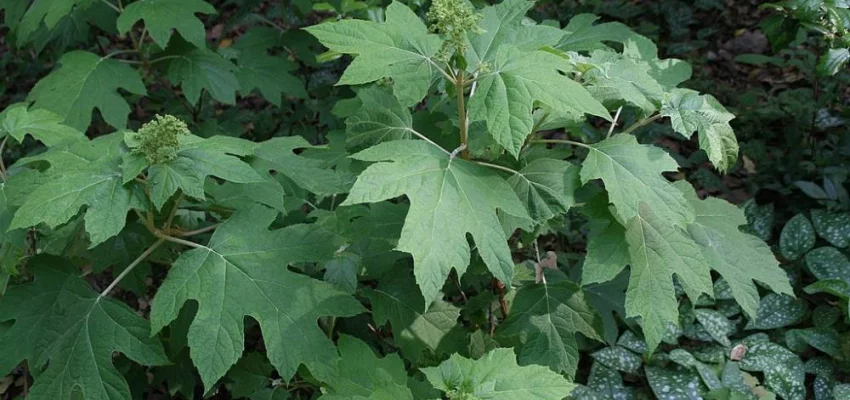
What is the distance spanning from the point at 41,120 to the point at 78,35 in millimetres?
1735

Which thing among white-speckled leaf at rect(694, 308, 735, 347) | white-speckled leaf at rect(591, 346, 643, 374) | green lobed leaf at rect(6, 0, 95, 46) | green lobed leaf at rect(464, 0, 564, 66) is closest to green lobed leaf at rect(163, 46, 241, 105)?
green lobed leaf at rect(6, 0, 95, 46)

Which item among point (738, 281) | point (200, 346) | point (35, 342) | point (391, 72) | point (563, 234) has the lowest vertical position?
point (563, 234)

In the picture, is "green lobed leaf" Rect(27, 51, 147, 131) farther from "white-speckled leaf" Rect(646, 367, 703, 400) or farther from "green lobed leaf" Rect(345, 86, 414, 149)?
"white-speckled leaf" Rect(646, 367, 703, 400)

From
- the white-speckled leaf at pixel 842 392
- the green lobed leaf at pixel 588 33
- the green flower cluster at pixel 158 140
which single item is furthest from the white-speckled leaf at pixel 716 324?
the green flower cluster at pixel 158 140

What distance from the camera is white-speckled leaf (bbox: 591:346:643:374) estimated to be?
143 inches

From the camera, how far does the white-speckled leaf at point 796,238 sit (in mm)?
4012

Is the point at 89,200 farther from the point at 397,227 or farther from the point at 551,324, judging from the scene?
the point at 551,324

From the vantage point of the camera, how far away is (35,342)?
2.52 m

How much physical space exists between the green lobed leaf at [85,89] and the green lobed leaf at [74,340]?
1.34 metres

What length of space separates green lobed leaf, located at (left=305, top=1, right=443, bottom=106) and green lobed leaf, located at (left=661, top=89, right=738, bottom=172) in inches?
29.7

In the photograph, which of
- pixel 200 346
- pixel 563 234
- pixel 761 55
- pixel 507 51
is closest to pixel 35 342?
pixel 200 346

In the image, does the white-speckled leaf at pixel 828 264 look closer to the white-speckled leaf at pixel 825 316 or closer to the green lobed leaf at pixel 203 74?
the white-speckled leaf at pixel 825 316

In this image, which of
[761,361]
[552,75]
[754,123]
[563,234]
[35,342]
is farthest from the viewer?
[754,123]

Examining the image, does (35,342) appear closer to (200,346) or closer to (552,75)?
(200,346)
